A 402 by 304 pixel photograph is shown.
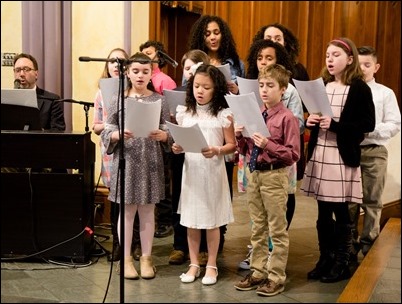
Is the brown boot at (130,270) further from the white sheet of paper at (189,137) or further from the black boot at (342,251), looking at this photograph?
the black boot at (342,251)

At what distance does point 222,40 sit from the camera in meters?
2.82

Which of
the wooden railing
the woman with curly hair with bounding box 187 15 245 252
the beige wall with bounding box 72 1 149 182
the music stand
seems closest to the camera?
the beige wall with bounding box 72 1 149 182

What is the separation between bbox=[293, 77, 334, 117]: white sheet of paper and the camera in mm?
2371

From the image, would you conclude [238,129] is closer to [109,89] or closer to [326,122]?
[326,122]

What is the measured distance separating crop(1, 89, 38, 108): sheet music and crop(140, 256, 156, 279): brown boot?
76 cm

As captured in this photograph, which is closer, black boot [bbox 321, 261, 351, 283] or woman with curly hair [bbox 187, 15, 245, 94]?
black boot [bbox 321, 261, 351, 283]

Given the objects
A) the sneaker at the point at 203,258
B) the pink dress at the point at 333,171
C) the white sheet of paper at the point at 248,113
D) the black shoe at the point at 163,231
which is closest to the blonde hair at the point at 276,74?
the white sheet of paper at the point at 248,113

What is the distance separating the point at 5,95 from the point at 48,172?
2.37 feet

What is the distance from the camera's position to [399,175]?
318 cm

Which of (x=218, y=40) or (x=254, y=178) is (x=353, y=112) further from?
(x=218, y=40)

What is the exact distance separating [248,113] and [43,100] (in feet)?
2.68

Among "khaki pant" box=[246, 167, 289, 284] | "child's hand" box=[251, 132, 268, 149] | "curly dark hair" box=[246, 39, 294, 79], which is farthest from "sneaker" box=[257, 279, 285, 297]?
"curly dark hair" box=[246, 39, 294, 79]

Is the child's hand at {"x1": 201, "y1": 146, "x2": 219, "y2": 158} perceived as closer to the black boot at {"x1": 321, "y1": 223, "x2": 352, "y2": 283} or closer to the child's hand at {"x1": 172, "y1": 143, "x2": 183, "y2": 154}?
the child's hand at {"x1": 172, "y1": 143, "x2": 183, "y2": 154}

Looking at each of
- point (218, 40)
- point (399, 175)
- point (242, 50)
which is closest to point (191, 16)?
point (242, 50)
